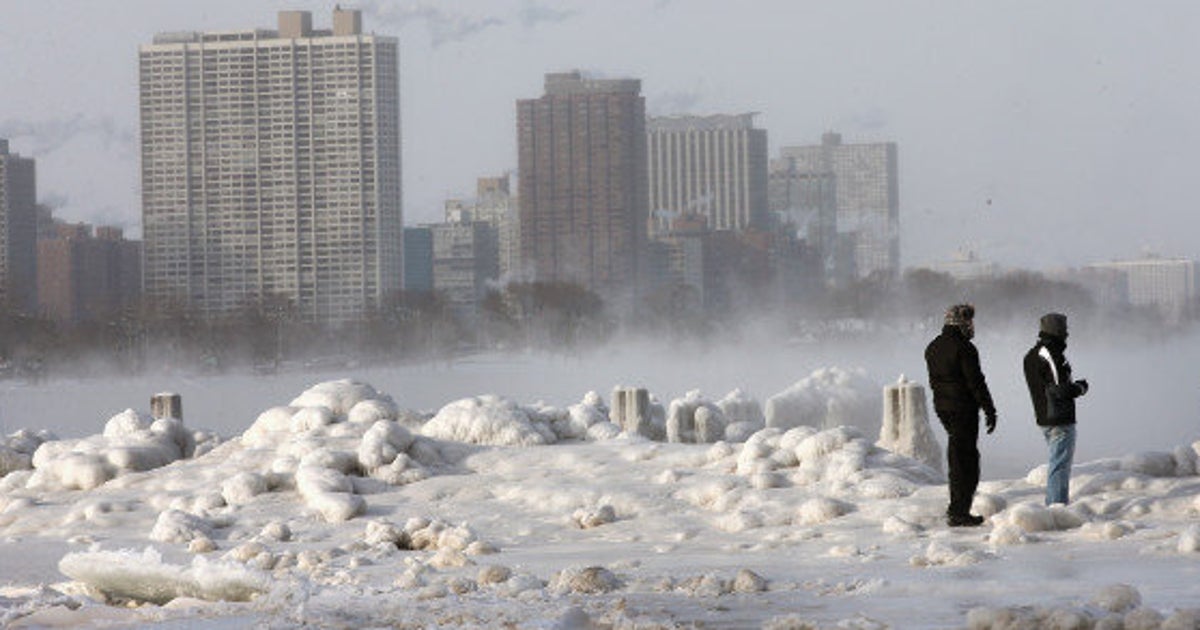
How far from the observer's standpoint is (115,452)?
57.6ft

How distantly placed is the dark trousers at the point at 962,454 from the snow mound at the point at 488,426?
18.9 feet

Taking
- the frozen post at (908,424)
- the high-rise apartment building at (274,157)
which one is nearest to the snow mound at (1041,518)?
the frozen post at (908,424)

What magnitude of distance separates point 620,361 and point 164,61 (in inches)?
2691

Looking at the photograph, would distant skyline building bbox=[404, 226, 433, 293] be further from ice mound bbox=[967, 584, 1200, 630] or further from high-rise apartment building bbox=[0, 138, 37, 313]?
ice mound bbox=[967, 584, 1200, 630]

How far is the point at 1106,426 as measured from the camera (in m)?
67.8

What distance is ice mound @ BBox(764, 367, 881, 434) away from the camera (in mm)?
25422

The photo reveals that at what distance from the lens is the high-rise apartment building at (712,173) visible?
544 ft

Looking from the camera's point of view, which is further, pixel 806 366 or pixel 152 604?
pixel 806 366

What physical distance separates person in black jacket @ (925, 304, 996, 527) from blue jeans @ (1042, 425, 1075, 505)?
1.90ft

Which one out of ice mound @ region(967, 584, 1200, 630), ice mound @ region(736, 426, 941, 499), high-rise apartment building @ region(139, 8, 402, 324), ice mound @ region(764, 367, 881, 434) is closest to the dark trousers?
ice mound @ region(736, 426, 941, 499)

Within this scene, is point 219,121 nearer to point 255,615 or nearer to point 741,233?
point 741,233

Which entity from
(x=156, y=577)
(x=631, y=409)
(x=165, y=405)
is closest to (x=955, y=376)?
(x=156, y=577)

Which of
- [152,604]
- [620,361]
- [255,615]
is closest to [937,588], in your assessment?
[255,615]

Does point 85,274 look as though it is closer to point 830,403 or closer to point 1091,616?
point 830,403
